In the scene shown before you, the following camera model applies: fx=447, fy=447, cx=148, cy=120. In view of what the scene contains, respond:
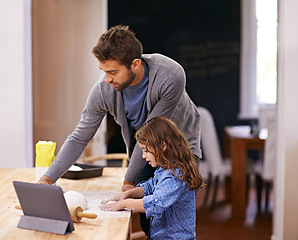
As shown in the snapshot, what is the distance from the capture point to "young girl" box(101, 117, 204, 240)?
1517 mm

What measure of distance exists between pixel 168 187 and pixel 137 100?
1.54ft

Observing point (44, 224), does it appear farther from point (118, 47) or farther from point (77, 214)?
point (118, 47)

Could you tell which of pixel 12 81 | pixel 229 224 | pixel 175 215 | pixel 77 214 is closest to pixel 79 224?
pixel 77 214

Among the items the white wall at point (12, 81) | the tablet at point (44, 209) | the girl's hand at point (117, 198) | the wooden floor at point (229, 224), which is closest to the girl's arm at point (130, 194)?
the girl's hand at point (117, 198)

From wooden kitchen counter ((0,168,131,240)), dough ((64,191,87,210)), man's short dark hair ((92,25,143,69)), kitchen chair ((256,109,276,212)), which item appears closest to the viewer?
wooden kitchen counter ((0,168,131,240))

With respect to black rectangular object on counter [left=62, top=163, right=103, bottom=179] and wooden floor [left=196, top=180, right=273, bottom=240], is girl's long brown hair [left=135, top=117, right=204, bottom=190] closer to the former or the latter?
black rectangular object on counter [left=62, top=163, right=103, bottom=179]

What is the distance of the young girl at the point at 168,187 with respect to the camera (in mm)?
1517

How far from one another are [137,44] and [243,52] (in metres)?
4.20

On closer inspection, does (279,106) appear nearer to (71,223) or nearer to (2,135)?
(2,135)

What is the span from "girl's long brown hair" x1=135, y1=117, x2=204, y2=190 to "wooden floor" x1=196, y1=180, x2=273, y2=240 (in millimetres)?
2050

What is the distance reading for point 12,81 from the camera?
284 centimetres

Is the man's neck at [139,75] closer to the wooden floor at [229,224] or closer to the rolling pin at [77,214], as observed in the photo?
the rolling pin at [77,214]

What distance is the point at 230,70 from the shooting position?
5742 millimetres

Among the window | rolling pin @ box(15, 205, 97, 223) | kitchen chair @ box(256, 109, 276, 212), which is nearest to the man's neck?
rolling pin @ box(15, 205, 97, 223)
